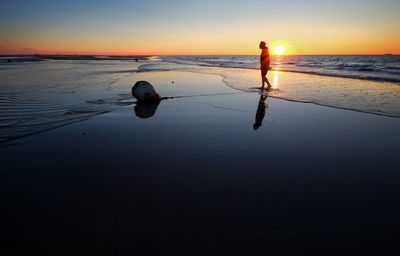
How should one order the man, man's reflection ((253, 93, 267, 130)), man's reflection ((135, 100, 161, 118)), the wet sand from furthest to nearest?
the man → man's reflection ((135, 100, 161, 118)) → man's reflection ((253, 93, 267, 130)) → the wet sand

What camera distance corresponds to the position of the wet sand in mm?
2578

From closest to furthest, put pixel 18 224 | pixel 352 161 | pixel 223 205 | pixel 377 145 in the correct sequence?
pixel 18 224
pixel 223 205
pixel 352 161
pixel 377 145

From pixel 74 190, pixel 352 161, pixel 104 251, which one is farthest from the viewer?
pixel 352 161

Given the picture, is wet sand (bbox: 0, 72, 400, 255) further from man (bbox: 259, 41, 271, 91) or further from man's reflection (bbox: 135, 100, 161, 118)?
man (bbox: 259, 41, 271, 91)

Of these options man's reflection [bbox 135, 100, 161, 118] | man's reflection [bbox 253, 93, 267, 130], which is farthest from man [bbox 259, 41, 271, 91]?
man's reflection [bbox 135, 100, 161, 118]

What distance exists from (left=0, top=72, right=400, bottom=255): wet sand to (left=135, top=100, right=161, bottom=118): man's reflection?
1.39 m

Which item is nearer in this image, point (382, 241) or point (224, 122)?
point (382, 241)

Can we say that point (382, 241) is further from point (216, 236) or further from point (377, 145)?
point (377, 145)

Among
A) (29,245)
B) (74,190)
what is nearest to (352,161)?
(74,190)

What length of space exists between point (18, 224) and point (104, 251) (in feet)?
3.50

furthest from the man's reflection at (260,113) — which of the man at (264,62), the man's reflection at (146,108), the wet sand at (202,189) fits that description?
the man's reflection at (146,108)

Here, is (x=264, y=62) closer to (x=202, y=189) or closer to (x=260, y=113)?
(x=260, y=113)

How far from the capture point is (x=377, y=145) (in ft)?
17.0

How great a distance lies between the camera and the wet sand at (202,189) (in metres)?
2.58
